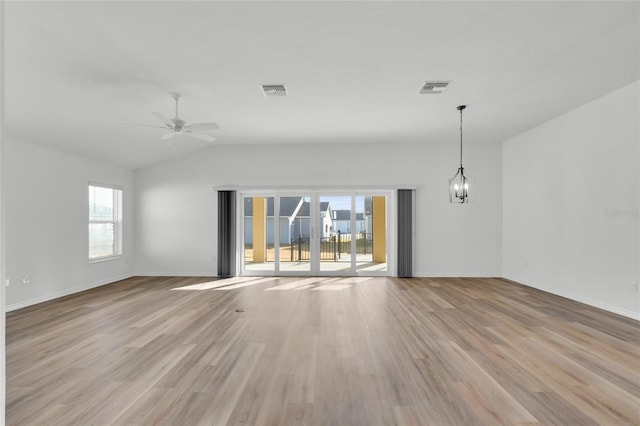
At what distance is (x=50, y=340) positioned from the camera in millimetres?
3434

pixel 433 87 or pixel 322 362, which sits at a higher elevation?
pixel 433 87

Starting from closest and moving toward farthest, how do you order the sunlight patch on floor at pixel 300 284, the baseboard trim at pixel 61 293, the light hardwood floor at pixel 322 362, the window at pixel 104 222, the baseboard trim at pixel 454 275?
1. the light hardwood floor at pixel 322 362
2. the baseboard trim at pixel 61 293
3. the sunlight patch on floor at pixel 300 284
4. the window at pixel 104 222
5. the baseboard trim at pixel 454 275

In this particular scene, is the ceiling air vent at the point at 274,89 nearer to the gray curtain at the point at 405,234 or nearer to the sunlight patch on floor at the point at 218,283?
the sunlight patch on floor at the point at 218,283

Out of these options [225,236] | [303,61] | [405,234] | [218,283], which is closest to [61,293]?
[218,283]

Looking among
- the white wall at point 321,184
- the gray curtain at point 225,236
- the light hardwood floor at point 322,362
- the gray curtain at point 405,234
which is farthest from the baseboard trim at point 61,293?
the gray curtain at point 405,234

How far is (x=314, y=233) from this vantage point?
7.41 metres

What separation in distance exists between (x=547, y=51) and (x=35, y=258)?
7295mm

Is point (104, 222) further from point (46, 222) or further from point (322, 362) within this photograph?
point (322, 362)

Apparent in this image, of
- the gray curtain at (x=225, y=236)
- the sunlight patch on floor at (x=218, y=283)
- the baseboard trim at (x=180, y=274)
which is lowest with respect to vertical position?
the sunlight patch on floor at (x=218, y=283)

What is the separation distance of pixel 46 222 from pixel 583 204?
8.41 metres

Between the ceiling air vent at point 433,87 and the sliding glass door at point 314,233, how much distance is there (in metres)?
3.45

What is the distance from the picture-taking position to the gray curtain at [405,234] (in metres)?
7.11

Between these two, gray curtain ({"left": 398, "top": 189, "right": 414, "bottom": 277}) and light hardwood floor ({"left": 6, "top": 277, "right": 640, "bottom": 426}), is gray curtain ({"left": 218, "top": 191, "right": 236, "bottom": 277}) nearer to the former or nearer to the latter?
light hardwood floor ({"left": 6, "top": 277, "right": 640, "bottom": 426})

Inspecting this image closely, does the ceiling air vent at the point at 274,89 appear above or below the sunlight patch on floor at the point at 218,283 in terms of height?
above
